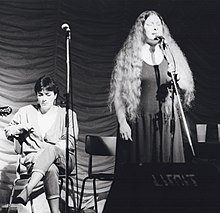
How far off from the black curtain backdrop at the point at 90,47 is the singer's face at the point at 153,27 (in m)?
0.13

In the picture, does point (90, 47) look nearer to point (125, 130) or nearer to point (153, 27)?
point (153, 27)

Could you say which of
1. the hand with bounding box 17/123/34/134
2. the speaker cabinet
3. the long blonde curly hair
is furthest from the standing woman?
the speaker cabinet

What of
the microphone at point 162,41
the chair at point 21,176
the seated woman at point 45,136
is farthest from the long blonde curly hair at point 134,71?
the chair at point 21,176

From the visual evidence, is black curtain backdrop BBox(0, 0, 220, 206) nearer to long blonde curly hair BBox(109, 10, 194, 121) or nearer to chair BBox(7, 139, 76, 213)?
long blonde curly hair BBox(109, 10, 194, 121)

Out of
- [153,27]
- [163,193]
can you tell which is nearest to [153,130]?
[153,27]

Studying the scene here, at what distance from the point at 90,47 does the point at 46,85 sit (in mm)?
563

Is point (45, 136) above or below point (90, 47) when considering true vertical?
below

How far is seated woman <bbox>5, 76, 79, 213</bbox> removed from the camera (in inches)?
118

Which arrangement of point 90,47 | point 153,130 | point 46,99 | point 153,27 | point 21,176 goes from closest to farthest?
point 21,176 < point 153,130 < point 46,99 < point 153,27 < point 90,47

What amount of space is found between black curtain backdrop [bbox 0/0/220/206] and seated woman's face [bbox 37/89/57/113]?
0.21 meters

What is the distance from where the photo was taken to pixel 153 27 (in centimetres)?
349

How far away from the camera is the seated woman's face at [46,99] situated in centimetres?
336

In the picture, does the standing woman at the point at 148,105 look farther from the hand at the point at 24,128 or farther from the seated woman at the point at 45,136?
the hand at the point at 24,128

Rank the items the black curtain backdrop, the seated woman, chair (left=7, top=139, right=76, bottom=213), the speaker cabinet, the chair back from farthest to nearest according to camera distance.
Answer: the black curtain backdrop
the chair back
chair (left=7, top=139, right=76, bottom=213)
the seated woman
the speaker cabinet
